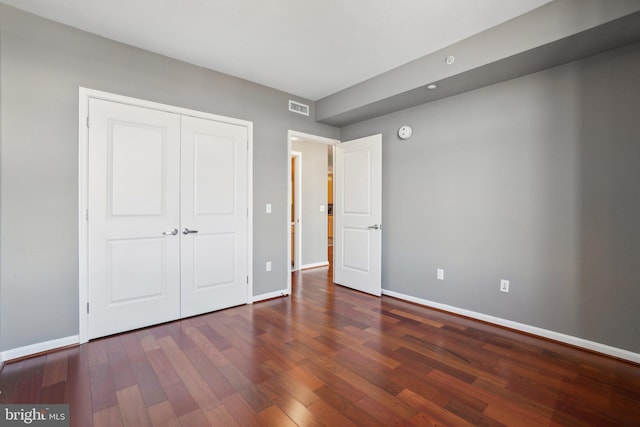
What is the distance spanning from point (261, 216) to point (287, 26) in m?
2.06

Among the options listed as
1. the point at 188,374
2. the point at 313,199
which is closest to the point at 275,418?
the point at 188,374

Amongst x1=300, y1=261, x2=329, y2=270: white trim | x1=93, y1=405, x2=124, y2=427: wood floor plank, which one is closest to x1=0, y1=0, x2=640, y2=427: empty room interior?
x1=93, y1=405, x2=124, y2=427: wood floor plank

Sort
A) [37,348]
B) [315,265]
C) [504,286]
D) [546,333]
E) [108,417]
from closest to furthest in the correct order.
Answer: [108,417]
[37,348]
[546,333]
[504,286]
[315,265]

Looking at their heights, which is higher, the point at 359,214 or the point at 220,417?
the point at 359,214

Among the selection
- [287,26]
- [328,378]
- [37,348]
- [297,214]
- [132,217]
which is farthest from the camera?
[297,214]

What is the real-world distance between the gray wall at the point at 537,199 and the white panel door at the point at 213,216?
206 cm

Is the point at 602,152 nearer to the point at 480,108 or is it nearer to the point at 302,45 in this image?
the point at 480,108

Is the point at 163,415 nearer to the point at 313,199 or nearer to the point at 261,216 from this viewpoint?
the point at 261,216

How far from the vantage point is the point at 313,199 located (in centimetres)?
575

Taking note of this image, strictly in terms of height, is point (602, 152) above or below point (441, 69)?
below

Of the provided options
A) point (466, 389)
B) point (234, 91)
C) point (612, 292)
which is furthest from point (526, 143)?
point (234, 91)

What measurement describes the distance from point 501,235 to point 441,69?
1.72 m

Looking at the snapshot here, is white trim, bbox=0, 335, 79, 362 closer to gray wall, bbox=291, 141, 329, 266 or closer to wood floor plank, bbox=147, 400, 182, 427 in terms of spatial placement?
wood floor plank, bbox=147, 400, 182, 427

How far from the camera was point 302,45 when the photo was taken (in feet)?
8.87
